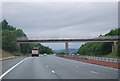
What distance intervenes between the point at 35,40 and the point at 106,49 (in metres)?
34.9

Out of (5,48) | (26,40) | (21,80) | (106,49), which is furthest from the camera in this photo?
(106,49)

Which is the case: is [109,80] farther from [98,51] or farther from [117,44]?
[98,51]

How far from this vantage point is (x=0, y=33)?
346ft

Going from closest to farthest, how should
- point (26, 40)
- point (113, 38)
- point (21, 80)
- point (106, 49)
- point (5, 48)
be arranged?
point (21, 80) → point (113, 38) → point (26, 40) → point (5, 48) → point (106, 49)

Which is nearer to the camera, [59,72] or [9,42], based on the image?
[59,72]

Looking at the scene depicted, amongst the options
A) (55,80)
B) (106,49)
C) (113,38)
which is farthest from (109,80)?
(106,49)

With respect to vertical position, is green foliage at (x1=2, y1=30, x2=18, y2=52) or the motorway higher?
green foliage at (x1=2, y1=30, x2=18, y2=52)

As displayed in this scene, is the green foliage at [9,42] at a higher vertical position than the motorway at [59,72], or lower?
higher

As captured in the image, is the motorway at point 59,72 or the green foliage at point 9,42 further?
the green foliage at point 9,42

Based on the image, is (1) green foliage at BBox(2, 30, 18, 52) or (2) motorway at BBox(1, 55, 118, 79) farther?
(1) green foliage at BBox(2, 30, 18, 52)

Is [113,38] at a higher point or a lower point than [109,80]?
higher

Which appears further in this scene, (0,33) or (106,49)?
(106,49)

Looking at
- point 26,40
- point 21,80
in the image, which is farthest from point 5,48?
point 21,80

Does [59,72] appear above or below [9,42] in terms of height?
below
